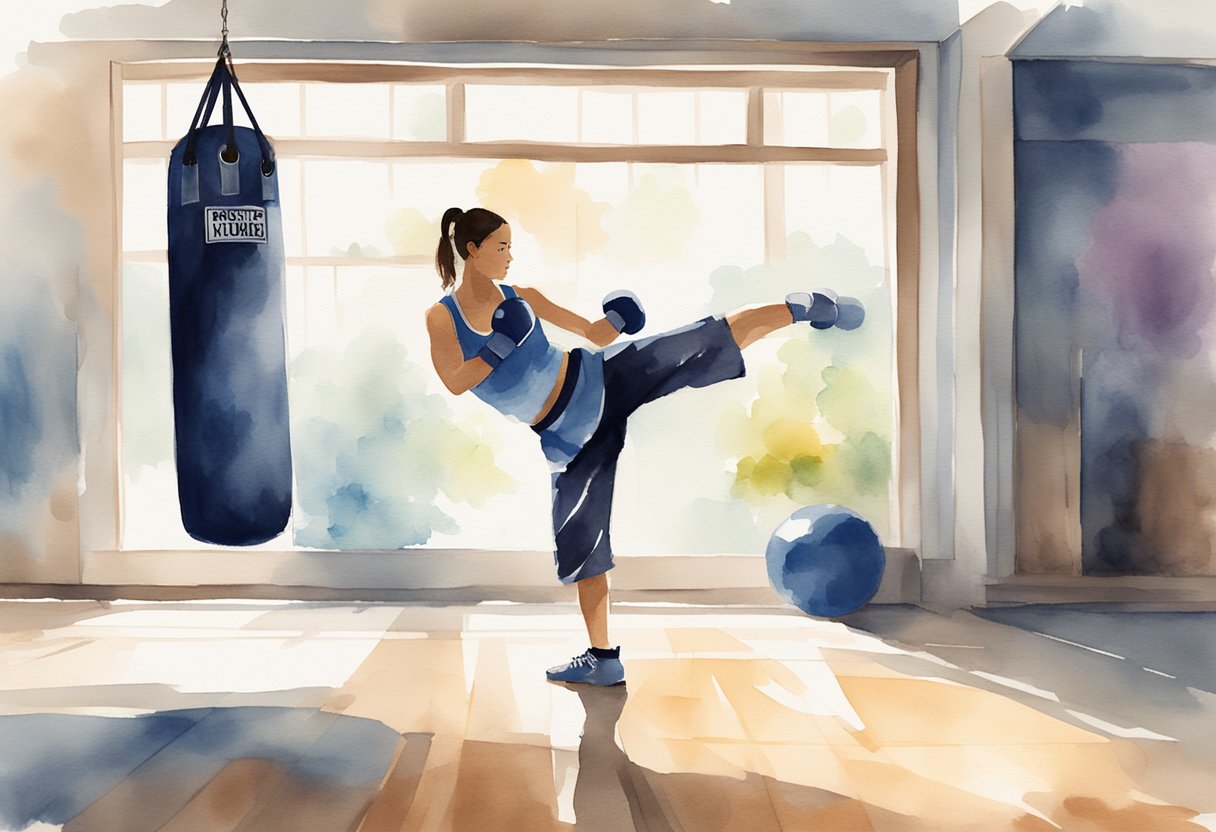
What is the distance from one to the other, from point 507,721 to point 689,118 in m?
2.72

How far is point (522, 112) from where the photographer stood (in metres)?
4.03

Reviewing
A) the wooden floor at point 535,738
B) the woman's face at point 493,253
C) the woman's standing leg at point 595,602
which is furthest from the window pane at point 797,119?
the woman's standing leg at point 595,602

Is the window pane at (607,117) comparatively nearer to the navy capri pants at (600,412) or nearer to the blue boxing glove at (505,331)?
the navy capri pants at (600,412)

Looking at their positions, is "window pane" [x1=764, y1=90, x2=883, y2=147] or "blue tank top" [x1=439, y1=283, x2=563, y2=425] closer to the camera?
"blue tank top" [x1=439, y1=283, x2=563, y2=425]

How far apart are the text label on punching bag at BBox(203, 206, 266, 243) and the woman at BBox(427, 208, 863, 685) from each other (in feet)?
1.68

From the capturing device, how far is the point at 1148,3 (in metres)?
3.79

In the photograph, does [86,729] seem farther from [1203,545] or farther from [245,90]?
[1203,545]

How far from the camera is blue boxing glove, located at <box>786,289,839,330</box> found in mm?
2809

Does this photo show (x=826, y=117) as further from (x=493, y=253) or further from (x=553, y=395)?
(x=553, y=395)

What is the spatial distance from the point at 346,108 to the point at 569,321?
175 centimetres

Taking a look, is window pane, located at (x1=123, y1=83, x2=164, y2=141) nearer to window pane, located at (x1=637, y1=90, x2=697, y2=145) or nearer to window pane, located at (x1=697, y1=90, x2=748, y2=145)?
window pane, located at (x1=637, y1=90, x2=697, y2=145)

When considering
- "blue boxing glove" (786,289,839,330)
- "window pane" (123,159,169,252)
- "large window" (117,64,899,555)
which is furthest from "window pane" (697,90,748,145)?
"window pane" (123,159,169,252)

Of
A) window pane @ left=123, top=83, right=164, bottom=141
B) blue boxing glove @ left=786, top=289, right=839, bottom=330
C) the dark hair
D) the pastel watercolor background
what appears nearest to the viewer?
the dark hair

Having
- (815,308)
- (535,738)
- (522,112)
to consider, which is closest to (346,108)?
(522,112)
